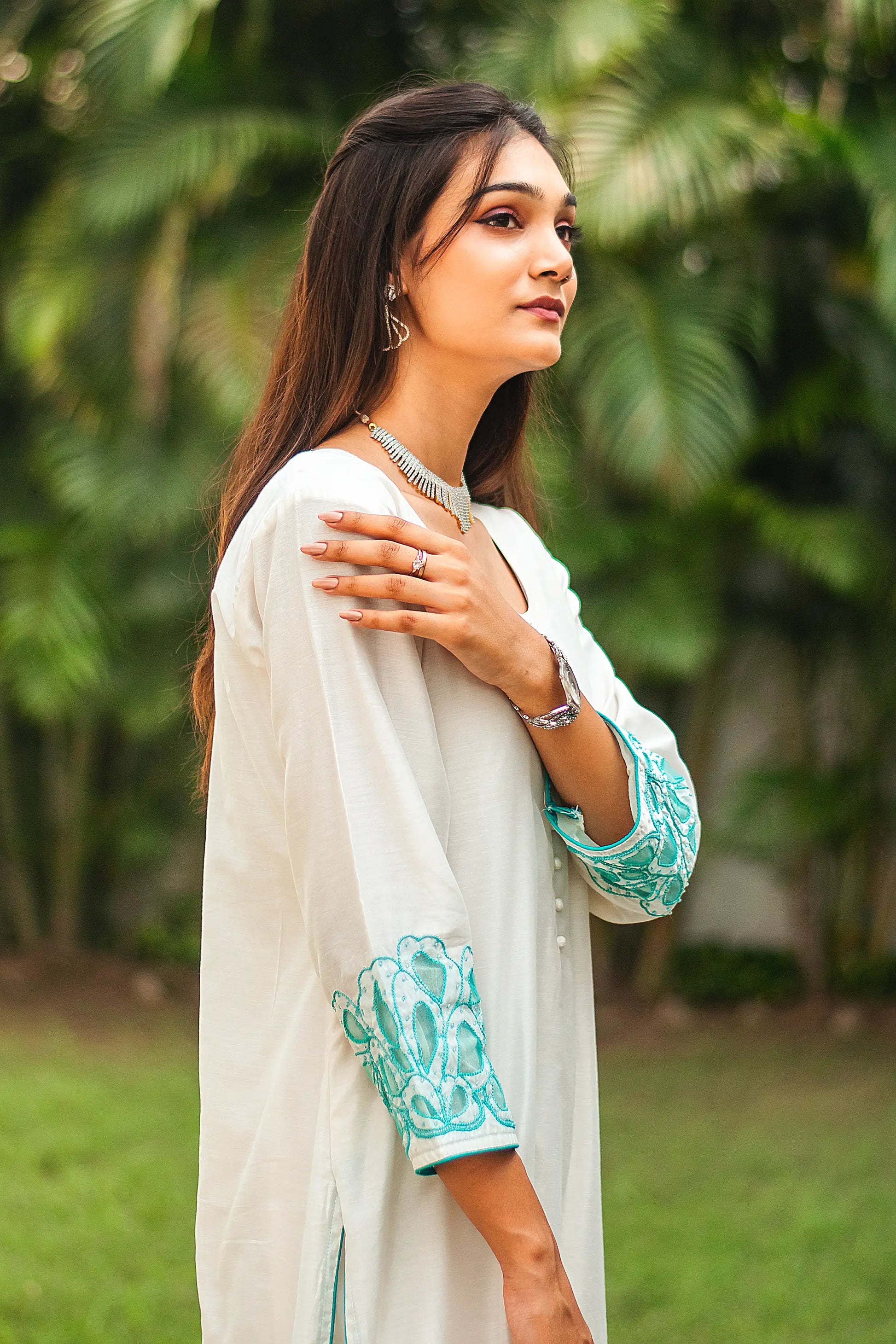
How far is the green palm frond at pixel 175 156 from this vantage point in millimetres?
4574

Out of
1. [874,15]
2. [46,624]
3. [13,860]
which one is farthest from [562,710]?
[13,860]

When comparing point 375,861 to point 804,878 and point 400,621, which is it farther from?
point 804,878

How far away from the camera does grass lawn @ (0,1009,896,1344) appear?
9.80 ft

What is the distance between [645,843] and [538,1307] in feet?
1.39

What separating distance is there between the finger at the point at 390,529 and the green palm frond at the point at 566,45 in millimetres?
3367

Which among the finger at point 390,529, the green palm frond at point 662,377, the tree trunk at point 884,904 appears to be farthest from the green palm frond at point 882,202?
the finger at point 390,529

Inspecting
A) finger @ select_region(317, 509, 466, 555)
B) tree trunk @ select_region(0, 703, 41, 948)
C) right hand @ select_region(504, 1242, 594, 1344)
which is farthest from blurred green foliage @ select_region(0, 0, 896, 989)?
right hand @ select_region(504, 1242, 594, 1344)

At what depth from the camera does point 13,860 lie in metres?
5.99

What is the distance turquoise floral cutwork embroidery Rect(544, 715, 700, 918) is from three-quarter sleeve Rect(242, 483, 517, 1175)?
193 millimetres

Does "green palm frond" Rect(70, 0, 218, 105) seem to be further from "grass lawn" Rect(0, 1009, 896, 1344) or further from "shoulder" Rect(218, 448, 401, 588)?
"shoulder" Rect(218, 448, 401, 588)

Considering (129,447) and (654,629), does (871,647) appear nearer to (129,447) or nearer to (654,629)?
(654,629)

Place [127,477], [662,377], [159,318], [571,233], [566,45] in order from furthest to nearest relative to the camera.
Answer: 1. [159,318]
2. [127,477]
3. [662,377]
4. [566,45]
5. [571,233]

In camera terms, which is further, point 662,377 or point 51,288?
point 51,288

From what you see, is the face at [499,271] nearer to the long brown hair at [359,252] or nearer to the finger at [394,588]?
the long brown hair at [359,252]
